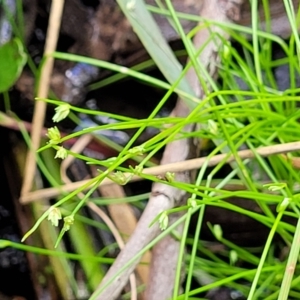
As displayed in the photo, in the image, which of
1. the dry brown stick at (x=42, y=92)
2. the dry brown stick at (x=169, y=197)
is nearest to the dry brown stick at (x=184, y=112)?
the dry brown stick at (x=169, y=197)

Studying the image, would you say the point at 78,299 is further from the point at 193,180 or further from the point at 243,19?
the point at 243,19

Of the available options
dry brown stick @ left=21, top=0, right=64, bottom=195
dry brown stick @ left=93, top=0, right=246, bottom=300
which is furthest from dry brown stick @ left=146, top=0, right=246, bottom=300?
dry brown stick @ left=21, top=0, right=64, bottom=195

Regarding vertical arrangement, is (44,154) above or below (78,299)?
above

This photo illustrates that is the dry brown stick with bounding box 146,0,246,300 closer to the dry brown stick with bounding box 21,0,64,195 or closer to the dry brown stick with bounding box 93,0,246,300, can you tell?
the dry brown stick with bounding box 93,0,246,300

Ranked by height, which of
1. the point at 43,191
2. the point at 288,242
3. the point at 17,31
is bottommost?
the point at 288,242

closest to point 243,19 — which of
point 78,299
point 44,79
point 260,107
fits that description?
point 260,107

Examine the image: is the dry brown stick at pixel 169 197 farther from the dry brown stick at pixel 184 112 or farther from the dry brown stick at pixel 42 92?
the dry brown stick at pixel 42 92
